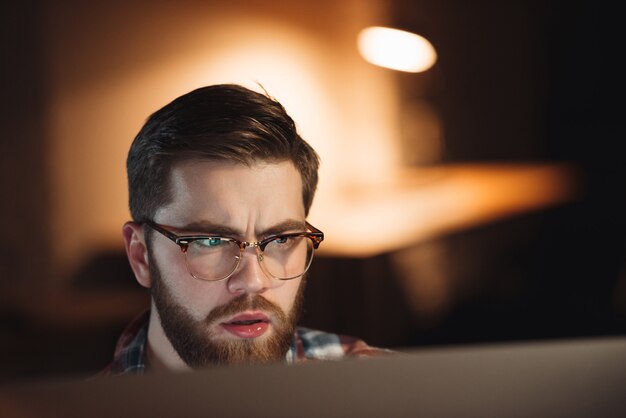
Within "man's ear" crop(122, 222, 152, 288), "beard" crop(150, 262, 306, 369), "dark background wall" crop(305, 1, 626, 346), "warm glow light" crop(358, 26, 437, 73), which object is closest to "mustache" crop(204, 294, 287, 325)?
"beard" crop(150, 262, 306, 369)

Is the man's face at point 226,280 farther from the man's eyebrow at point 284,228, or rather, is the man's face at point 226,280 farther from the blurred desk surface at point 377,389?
the blurred desk surface at point 377,389

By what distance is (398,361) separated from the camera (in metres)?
0.59

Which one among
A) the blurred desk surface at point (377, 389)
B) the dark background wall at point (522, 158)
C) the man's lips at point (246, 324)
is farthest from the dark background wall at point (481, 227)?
the blurred desk surface at point (377, 389)

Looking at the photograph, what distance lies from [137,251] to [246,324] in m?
0.17

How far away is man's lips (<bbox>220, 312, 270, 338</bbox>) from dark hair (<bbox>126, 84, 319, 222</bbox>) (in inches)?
6.5

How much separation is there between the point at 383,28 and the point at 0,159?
1.99ft

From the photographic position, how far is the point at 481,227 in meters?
1.21

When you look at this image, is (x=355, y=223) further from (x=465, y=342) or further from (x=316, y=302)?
(x=465, y=342)

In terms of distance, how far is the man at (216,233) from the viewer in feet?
2.90

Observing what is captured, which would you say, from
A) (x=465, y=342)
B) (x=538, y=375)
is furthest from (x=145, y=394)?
(x=465, y=342)

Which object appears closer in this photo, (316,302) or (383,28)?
(316,302)

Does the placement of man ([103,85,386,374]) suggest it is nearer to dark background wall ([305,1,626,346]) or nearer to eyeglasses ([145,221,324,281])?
eyeglasses ([145,221,324,281])

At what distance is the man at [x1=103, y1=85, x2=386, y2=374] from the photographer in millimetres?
883

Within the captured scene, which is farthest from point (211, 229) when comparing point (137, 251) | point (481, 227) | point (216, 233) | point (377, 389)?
point (481, 227)
